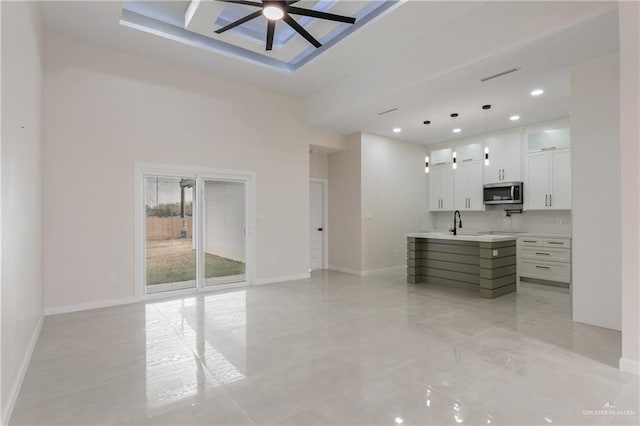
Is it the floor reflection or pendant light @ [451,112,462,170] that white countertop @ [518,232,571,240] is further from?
the floor reflection

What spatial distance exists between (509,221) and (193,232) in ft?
20.6

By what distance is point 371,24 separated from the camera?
389cm

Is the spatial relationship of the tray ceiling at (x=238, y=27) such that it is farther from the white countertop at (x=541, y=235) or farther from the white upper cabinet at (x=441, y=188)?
the white countertop at (x=541, y=235)

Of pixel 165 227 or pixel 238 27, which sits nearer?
pixel 238 27

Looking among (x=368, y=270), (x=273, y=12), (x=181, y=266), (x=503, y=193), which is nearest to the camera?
(x=273, y=12)

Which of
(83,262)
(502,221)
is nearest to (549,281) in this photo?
(502,221)

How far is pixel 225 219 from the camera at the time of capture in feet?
18.8

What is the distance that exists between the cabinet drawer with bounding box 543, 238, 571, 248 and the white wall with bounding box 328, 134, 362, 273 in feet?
11.2

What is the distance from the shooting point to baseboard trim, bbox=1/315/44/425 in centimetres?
198

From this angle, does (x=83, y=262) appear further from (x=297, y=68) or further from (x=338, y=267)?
(x=338, y=267)

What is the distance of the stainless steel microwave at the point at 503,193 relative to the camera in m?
6.42

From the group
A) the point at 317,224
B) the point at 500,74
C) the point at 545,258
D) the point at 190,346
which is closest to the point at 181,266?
the point at 190,346

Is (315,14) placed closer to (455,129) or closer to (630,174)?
(630,174)

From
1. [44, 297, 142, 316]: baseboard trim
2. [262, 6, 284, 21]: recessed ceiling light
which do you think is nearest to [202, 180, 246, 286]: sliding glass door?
[44, 297, 142, 316]: baseboard trim
